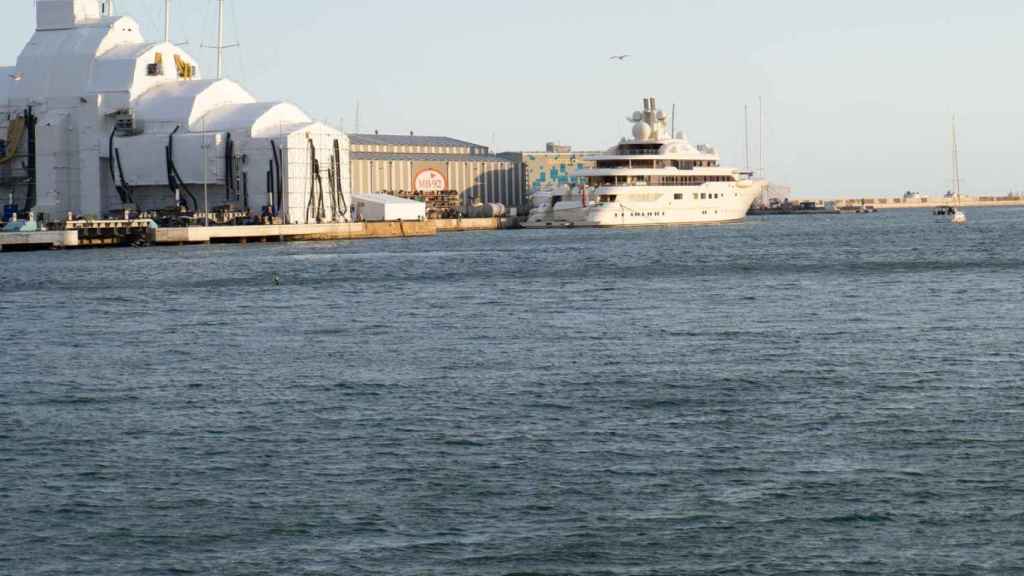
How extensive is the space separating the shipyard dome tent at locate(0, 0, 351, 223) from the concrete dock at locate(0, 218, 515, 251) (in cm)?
119

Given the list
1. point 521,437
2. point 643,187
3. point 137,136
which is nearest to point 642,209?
point 643,187

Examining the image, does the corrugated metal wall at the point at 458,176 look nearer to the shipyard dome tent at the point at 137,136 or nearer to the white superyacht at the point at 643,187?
the white superyacht at the point at 643,187

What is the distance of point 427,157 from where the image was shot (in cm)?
15800

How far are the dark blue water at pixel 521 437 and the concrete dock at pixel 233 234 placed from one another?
169 ft

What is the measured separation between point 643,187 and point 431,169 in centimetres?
2560

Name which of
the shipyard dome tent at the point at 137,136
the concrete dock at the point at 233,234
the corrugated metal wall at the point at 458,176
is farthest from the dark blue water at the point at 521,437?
the corrugated metal wall at the point at 458,176

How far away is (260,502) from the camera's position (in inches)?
816

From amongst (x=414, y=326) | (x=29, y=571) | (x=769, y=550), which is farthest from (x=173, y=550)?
(x=414, y=326)

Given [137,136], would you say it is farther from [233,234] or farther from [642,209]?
[642,209]

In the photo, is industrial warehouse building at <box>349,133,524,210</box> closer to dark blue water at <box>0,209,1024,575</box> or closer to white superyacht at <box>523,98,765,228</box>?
white superyacht at <box>523,98,765,228</box>

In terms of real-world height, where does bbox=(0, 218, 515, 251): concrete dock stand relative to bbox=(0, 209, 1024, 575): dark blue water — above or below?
above

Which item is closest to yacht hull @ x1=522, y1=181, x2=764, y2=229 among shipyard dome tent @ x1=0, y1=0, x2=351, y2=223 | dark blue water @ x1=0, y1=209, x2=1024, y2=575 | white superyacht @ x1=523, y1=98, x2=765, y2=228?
white superyacht @ x1=523, y1=98, x2=765, y2=228

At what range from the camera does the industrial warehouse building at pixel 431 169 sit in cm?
15012

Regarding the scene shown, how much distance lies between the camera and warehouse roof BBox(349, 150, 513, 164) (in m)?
150
